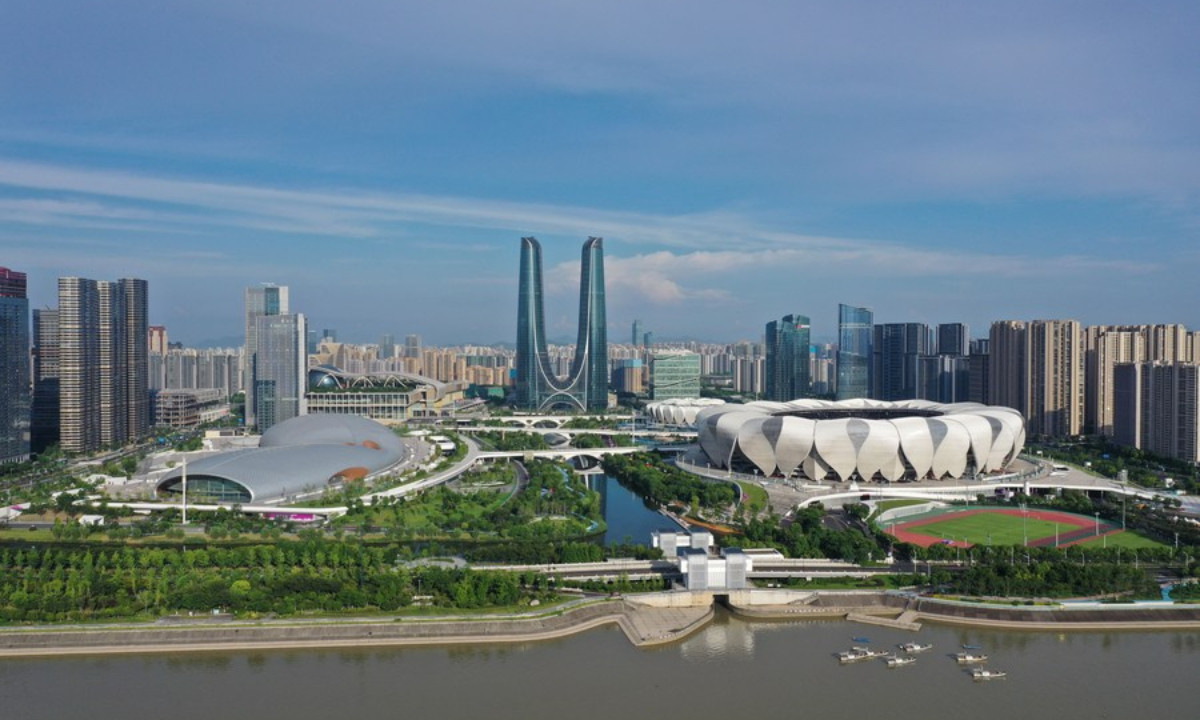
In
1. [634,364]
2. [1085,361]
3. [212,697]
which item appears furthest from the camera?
[634,364]

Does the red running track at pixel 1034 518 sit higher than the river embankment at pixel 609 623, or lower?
higher

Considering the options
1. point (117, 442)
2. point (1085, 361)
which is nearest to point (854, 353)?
point (1085, 361)

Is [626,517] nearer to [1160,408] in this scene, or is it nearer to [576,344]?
[1160,408]

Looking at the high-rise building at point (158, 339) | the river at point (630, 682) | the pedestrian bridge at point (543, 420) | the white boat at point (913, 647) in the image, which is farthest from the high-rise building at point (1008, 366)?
the high-rise building at point (158, 339)

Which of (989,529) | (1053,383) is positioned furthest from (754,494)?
(1053,383)

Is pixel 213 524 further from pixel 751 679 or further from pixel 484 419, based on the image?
pixel 484 419

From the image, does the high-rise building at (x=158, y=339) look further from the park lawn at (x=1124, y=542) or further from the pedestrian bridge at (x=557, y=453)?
the park lawn at (x=1124, y=542)

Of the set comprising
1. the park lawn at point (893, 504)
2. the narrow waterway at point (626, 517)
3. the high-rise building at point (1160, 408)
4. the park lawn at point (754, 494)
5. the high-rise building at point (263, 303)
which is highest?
the high-rise building at point (263, 303)
